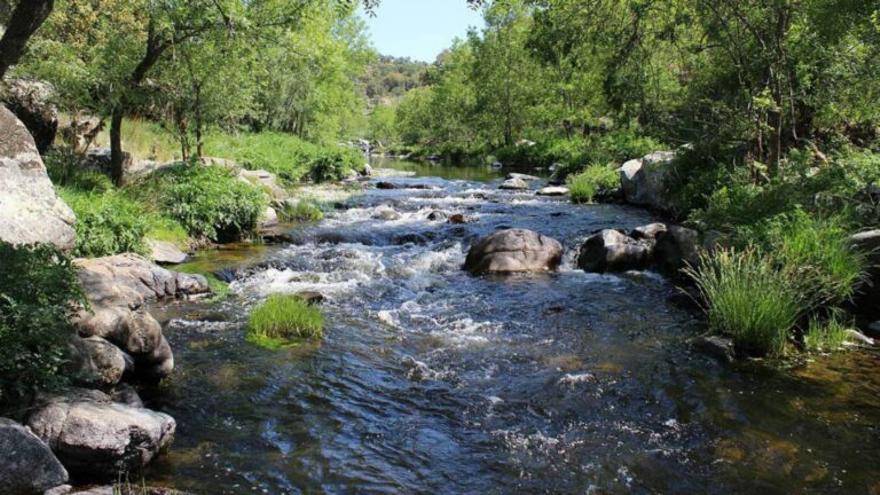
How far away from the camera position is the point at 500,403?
295 inches

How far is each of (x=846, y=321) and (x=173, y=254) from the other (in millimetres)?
12914

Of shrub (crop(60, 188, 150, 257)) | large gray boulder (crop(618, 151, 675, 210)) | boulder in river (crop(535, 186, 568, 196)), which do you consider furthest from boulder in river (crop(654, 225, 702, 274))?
boulder in river (crop(535, 186, 568, 196))

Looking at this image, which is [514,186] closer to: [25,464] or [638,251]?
[638,251]

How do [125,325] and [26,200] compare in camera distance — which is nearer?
[125,325]

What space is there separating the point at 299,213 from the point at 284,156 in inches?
524

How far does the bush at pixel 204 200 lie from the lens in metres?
15.9

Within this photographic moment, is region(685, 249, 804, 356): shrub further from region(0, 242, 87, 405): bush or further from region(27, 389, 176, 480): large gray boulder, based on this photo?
region(0, 242, 87, 405): bush

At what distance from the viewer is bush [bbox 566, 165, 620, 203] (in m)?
24.2

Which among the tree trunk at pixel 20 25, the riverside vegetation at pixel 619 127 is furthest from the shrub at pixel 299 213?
the tree trunk at pixel 20 25

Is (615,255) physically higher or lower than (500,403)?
higher

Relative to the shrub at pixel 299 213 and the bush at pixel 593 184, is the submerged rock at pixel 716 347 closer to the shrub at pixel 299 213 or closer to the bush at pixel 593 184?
the shrub at pixel 299 213

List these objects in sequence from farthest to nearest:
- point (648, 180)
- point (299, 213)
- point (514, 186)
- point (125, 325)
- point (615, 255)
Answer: point (514, 186)
point (648, 180)
point (299, 213)
point (615, 255)
point (125, 325)

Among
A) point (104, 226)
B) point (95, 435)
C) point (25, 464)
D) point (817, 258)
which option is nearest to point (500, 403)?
point (95, 435)

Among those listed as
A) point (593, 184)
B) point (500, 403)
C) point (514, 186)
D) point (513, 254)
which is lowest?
point (500, 403)
